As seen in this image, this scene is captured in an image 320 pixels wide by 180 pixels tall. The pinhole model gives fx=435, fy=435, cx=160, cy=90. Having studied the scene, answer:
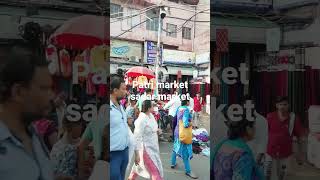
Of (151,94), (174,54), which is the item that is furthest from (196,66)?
(151,94)

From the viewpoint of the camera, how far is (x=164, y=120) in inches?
145

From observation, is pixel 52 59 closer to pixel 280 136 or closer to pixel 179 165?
pixel 280 136

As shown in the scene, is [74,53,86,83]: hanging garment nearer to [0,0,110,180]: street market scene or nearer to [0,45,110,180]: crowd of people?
[0,0,110,180]: street market scene

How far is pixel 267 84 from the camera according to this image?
2.13m

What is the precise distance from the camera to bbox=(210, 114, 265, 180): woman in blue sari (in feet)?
7.08

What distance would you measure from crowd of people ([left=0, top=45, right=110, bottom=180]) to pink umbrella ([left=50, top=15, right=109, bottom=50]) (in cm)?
14

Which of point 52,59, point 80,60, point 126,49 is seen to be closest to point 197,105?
point 126,49

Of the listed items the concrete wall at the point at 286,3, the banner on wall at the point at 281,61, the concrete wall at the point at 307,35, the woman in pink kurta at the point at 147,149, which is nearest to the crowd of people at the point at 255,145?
the banner on wall at the point at 281,61

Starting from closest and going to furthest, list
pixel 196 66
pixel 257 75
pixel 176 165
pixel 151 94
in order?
pixel 257 75 → pixel 196 66 → pixel 151 94 → pixel 176 165

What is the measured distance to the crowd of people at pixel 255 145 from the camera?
A: 7.04 feet

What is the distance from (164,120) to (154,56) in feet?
3.28

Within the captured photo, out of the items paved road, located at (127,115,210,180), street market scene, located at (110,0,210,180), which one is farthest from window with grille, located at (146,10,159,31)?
paved road, located at (127,115,210,180)

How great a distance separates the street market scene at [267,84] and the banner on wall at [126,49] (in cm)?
68

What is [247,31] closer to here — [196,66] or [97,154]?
[196,66]
